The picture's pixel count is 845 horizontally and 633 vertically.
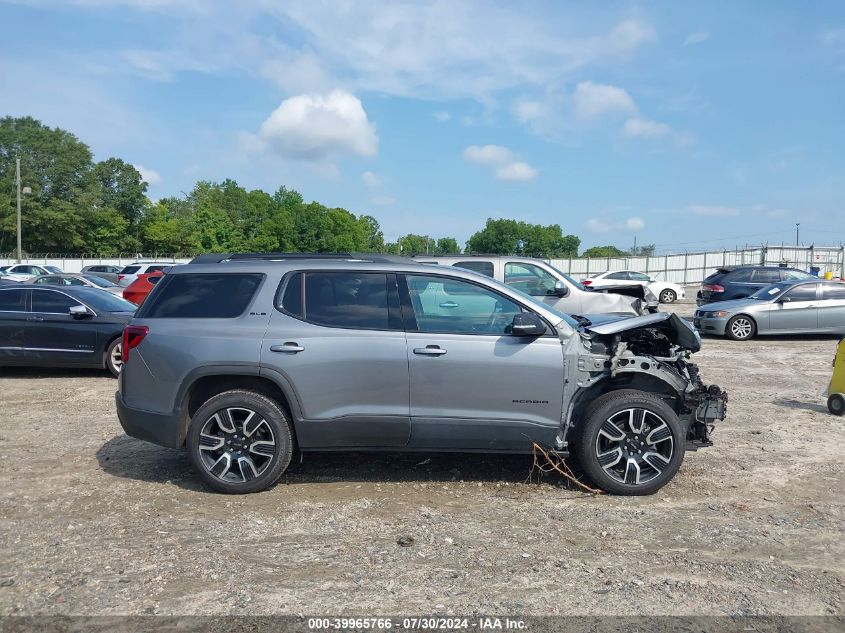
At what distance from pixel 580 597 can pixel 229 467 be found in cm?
281

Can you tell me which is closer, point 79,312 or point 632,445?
point 632,445

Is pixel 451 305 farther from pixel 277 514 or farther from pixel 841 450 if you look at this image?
pixel 841 450

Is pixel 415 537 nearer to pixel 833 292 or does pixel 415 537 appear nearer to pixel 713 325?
pixel 713 325

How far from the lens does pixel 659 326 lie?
5648 millimetres

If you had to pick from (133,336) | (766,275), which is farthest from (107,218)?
(133,336)

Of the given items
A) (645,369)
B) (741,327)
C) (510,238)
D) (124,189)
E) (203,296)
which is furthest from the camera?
(510,238)

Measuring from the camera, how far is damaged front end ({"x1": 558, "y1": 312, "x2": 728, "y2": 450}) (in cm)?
524

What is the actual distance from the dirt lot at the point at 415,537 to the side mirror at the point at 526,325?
4.12ft

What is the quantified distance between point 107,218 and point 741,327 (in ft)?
240

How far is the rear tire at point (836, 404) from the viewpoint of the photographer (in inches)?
312

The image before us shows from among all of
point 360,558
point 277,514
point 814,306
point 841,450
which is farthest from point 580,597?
point 814,306

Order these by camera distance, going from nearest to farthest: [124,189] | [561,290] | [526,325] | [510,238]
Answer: [526,325] → [561,290] → [124,189] → [510,238]

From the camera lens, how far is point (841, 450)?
21.5 ft

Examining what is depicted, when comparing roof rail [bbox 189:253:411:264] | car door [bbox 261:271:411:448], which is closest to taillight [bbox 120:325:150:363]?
roof rail [bbox 189:253:411:264]
